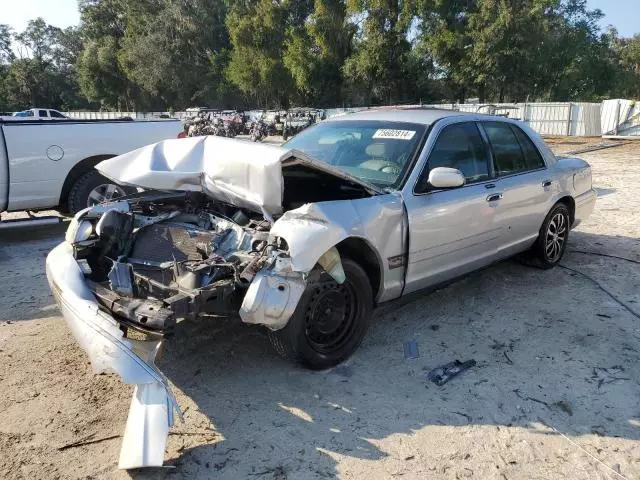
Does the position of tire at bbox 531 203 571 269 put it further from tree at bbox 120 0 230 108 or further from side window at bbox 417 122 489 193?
tree at bbox 120 0 230 108

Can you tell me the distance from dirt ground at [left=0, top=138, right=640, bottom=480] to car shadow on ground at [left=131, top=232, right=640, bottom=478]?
1cm

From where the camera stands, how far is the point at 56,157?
6949mm

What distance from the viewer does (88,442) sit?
2.83 m

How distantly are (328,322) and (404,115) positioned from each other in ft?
6.86

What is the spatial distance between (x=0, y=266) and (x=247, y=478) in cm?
472

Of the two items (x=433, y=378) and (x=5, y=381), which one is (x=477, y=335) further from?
(x=5, y=381)

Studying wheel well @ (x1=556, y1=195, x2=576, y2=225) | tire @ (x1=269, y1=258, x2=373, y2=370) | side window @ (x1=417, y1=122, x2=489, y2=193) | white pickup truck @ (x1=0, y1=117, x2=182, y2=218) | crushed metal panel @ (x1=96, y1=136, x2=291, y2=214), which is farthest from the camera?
white pickup truck @ (x1=0, y1=117, x2=182, y2=218)

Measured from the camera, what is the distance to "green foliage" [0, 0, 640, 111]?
33781 millimetres

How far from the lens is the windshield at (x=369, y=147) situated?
405 centimetres

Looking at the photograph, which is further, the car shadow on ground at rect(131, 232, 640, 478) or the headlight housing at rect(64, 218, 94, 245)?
the headlight housing at rect(64, 218, 94, 245)

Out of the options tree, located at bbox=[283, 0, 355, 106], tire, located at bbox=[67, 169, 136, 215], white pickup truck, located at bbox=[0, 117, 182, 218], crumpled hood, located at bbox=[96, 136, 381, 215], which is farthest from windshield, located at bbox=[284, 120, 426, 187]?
tree, located at bbox=[283, 0, 355, 106]

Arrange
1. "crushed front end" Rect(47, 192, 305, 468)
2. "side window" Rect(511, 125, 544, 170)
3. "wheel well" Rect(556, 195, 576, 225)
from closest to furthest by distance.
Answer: "crushed front end" Rect(47, 192, 305, 468) < "side window" Rect(511, 125, 544, 170) < "wheel well" Rect(556, 195, 576, 225)

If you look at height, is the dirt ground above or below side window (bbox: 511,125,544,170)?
below

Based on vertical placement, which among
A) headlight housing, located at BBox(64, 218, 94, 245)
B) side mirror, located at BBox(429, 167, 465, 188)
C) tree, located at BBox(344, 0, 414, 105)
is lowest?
headlight housing, located at BBox(64, 218, 94, 245)
